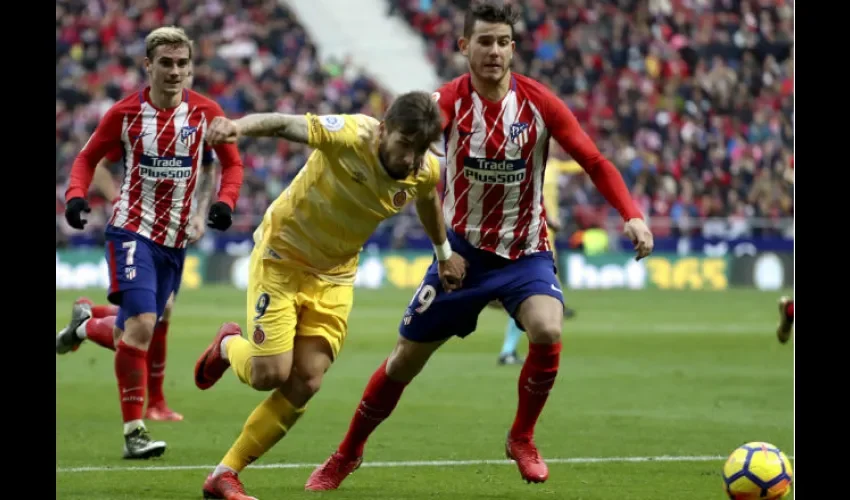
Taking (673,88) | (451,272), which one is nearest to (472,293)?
(451,272)

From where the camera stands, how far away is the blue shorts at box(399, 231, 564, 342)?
7.11 metres

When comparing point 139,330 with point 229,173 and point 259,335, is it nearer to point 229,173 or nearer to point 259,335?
point 229,173

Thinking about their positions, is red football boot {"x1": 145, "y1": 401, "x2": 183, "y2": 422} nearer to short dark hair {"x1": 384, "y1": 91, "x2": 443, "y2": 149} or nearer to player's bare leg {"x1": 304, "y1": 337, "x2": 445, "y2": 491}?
player's bare leg {"x1": 304, "y1": 337, "x2": 445, "y2": 491}

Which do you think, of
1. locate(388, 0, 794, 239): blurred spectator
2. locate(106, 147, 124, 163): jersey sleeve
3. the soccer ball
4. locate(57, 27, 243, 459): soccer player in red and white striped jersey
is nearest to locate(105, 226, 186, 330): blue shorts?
locate(57, 27, 243, 459): soccer player in red and white striped jersey

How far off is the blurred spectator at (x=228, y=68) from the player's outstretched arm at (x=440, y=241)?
2340cm

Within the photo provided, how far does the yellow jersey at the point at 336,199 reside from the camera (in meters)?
6.38

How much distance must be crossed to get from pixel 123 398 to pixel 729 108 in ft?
85.6

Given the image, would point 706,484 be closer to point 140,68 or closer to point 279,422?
point 279,422

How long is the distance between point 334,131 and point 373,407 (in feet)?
5.23

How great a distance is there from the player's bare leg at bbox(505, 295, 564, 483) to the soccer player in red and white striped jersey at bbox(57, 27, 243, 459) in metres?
1.96

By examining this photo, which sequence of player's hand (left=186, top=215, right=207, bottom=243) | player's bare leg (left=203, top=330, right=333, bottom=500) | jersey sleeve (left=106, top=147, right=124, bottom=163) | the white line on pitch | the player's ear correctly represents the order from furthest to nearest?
1. player's hand (left=186, top=215, right=207, bottom=243)
2. jersey sleeve (left=106, top=147, right=124, bottom=163)
3. the white line on pitch
4. the player's ear
5. player's bare leg (left=203, top=330, right=333, bottom=500)

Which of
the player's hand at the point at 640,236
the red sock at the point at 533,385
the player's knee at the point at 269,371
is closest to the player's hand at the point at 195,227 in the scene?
the player's knee at the point at 269,371
